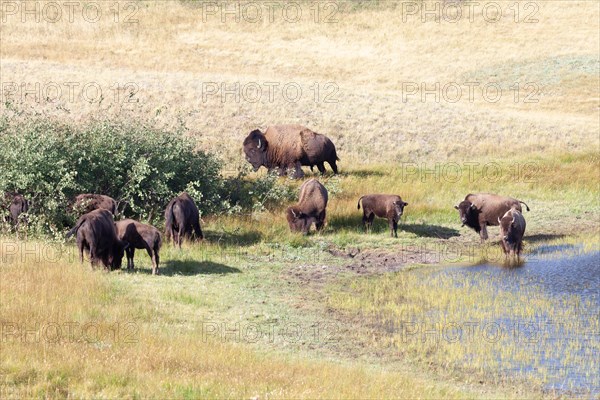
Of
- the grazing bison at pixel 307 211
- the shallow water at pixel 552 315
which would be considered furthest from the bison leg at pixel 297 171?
the shallow water at pixel 552 315

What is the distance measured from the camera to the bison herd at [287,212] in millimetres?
18188

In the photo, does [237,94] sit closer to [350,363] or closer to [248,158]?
[248,158]

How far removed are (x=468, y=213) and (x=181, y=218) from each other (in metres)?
7.96

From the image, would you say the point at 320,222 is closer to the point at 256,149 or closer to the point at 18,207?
the point at 256,149

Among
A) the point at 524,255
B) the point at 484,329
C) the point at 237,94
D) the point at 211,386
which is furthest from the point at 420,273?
the point at 237,94

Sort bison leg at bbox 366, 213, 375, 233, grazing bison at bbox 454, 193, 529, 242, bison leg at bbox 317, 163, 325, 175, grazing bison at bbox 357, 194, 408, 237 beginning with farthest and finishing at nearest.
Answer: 1. bison leg at bbox 317, 163, 325, 175
2. bison leg at bbox 366, 213, 375, 233
3. grazing bison at bbox 454, 193, 529, 242
4. grazing bison at bbox 357, 194, 408, 237

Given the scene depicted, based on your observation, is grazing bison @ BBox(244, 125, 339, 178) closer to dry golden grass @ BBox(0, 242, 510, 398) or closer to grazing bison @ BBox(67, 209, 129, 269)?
grazing bison @ BBox(67, 209, 129, 269)

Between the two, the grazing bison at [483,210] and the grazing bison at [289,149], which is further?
the grazing bison at [289,149]

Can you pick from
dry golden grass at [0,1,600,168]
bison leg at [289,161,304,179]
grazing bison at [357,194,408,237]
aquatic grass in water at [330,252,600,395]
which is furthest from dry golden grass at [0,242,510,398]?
dry golden grass at [0,1,600,168]

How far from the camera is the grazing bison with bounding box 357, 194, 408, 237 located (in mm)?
24188

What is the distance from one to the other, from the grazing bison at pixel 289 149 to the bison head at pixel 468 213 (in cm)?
695

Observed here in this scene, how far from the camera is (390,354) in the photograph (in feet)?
48.5

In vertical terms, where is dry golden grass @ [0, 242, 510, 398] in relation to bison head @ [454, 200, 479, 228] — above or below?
below

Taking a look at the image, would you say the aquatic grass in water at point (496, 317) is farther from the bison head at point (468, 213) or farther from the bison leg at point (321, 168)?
the bison leg at point (321, 168)
